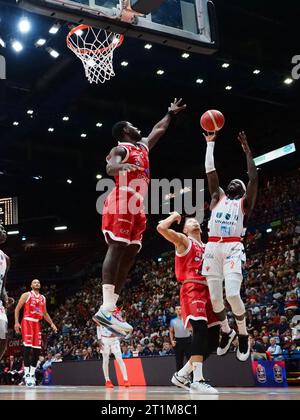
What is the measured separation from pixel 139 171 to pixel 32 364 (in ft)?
30.7

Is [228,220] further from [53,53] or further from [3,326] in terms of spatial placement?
[53,53]

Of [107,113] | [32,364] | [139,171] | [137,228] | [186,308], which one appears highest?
[107,113]

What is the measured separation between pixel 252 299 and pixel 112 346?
713cm

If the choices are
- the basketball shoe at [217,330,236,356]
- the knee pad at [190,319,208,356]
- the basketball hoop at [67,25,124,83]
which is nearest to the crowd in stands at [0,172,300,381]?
the basketball shoe at [217,330,236,356]

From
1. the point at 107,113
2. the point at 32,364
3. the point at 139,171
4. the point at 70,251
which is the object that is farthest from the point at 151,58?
the point at 70,251

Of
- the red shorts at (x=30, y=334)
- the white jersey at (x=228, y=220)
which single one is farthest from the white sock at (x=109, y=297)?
the red shorts at (x=30, y=334)

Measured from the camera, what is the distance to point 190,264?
7.38m

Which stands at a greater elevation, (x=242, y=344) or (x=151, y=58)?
(x=151, y=58)

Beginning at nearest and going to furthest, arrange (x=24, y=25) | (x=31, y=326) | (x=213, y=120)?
(x=213, y=120), (x=31, y=326), (x=24, y=25)

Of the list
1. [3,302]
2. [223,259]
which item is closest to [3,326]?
[3,302]

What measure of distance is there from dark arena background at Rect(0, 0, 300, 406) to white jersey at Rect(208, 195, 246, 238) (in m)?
2.68

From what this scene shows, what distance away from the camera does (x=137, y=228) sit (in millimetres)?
5922
